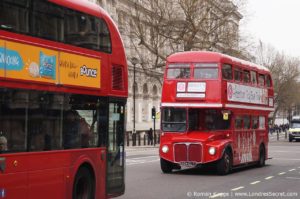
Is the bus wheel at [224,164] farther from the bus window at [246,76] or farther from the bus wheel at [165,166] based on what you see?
the bus window at [246,76]

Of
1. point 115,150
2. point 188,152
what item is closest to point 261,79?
point 188,152

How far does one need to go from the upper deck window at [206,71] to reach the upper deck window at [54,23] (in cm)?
938

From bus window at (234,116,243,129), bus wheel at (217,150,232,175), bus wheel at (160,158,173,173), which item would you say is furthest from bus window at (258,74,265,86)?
bus wheel at (160,158,173,173)

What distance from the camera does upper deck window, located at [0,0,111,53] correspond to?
9180 millimetres

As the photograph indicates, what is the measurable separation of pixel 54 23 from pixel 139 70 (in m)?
58.7

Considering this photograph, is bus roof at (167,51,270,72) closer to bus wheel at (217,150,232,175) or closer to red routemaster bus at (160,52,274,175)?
red routemaster bus at (160,52,274,175)

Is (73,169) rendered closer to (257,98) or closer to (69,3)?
(69,3)

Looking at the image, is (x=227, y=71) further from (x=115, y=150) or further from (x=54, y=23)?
(x=54, y=23)

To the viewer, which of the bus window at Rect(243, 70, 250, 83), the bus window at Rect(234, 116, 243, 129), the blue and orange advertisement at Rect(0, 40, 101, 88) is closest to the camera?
the blue and orange advertisement at Rect(0, 40, 101, 88)

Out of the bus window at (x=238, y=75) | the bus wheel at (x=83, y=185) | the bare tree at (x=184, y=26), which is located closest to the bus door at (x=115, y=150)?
the bus wheel at (x=83, y=185)

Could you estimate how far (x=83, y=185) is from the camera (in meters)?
11.5

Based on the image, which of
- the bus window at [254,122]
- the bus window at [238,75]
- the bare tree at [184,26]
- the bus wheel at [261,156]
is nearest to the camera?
the bus window at [238,75]

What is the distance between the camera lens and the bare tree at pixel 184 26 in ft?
181

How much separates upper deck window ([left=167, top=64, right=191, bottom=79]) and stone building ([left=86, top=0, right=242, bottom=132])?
33.0m
